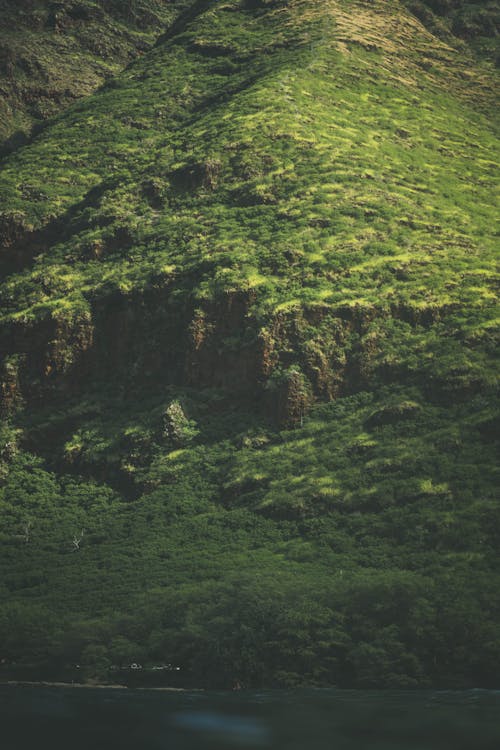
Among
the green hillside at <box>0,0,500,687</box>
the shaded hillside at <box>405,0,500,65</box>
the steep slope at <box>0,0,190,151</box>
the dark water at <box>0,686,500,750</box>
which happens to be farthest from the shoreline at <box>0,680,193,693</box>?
the shaded hillside at <box>405,0,500,65</box>

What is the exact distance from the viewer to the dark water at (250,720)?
48.8 feet

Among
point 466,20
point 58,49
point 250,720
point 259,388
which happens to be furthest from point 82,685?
point 466,20

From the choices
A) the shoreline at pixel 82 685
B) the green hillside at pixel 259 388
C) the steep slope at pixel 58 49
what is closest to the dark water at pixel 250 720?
the shoreline at pixel 82 685

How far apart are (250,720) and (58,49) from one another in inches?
3978

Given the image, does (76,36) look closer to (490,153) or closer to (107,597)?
(490,153)

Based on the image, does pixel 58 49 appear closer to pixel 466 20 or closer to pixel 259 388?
pixel 466 20

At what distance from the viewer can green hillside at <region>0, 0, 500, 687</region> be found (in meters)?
31.7

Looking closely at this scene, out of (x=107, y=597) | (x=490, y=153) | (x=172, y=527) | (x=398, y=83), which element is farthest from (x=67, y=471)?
(x=398, y=83)

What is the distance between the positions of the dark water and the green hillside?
451 cm

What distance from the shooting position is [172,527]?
139 feet

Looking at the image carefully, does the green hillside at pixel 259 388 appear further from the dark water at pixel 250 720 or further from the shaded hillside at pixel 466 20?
the shaded hillside at pixel 466 20

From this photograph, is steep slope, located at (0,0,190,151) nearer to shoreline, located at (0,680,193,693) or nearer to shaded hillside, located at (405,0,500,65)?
shaded hillside, located at (405,0,500,65)

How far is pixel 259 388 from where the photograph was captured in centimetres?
4850

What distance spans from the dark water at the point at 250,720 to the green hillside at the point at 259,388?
4510 mm
